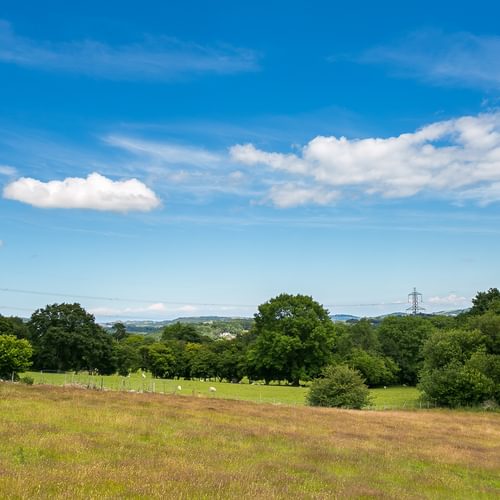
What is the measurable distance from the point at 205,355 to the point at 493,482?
94.8 m

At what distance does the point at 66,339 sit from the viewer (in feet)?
269

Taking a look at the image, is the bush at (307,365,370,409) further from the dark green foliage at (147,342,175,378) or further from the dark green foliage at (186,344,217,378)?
the dark green foliage at (147,342,175,378)

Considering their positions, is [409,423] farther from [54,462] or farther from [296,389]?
[296,389]

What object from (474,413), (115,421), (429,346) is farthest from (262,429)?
(429,346)

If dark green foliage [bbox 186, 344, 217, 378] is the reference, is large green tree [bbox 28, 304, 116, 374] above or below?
above

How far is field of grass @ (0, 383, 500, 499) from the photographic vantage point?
1093cm

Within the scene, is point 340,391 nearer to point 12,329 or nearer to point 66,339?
point 66,339

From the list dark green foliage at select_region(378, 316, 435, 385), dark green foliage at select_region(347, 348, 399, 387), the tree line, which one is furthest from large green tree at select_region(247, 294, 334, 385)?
dark green foliage at select_region(378, 316, 435, 385)

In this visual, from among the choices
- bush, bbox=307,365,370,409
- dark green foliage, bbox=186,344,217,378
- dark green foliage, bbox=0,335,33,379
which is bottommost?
dark green foliage, bbox=186,344,217,378

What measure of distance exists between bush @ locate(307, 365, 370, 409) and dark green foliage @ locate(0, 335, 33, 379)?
34541 mm

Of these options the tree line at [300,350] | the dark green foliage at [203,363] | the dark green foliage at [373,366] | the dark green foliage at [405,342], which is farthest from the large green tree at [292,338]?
the dark green foliage at [405,342]

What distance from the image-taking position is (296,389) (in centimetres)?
7638

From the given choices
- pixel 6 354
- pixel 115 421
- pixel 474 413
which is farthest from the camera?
pixel 6 354

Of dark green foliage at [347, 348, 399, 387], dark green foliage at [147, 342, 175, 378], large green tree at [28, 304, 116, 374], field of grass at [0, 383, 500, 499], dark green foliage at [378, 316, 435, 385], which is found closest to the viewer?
field of grass at [0, 383, 500, 499]
